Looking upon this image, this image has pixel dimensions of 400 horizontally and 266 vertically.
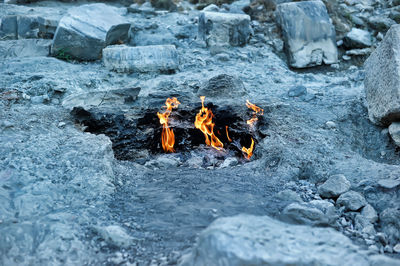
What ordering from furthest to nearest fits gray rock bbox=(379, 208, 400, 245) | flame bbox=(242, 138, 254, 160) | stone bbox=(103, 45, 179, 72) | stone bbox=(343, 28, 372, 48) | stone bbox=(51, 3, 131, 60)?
stone bbox=(343, 28, 372, 48) < stone bbox=(51, 3, 131, 60) < stone bbox=(103, 45, 179, 72) < flame bbox=(242, 138, 254, 160) < gray rock bbox=(379, 208, 400, 245)

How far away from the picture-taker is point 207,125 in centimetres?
387

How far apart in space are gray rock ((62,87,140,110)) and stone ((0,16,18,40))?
8.64 ft

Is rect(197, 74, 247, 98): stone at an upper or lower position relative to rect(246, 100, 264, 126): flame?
upper

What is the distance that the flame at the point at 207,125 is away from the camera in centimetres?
384

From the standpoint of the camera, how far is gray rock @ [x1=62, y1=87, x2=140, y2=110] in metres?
3.78

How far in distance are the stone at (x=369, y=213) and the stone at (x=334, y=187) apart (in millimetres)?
209

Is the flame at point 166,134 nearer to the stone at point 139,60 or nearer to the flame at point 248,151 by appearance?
the flame at point 248,151

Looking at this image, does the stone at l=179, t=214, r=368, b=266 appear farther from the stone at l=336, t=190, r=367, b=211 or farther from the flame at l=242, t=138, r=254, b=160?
the flame at l=242, t=138, r=254, b=160

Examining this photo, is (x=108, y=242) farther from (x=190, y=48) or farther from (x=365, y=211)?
(x=190, y=48)

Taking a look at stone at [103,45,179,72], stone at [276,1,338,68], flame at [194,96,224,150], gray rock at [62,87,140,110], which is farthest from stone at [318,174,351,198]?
stone at [276,1,338,68]

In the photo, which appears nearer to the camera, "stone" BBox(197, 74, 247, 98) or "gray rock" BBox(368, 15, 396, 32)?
"stone" BBox(197, 74, 247, 98)

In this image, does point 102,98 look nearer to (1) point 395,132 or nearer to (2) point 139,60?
(2) point 139,60

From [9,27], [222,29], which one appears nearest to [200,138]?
[222,29]

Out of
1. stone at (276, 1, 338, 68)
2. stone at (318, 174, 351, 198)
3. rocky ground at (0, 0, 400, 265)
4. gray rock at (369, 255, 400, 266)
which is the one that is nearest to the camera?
gray rock at (369, 255, 400, 266)
